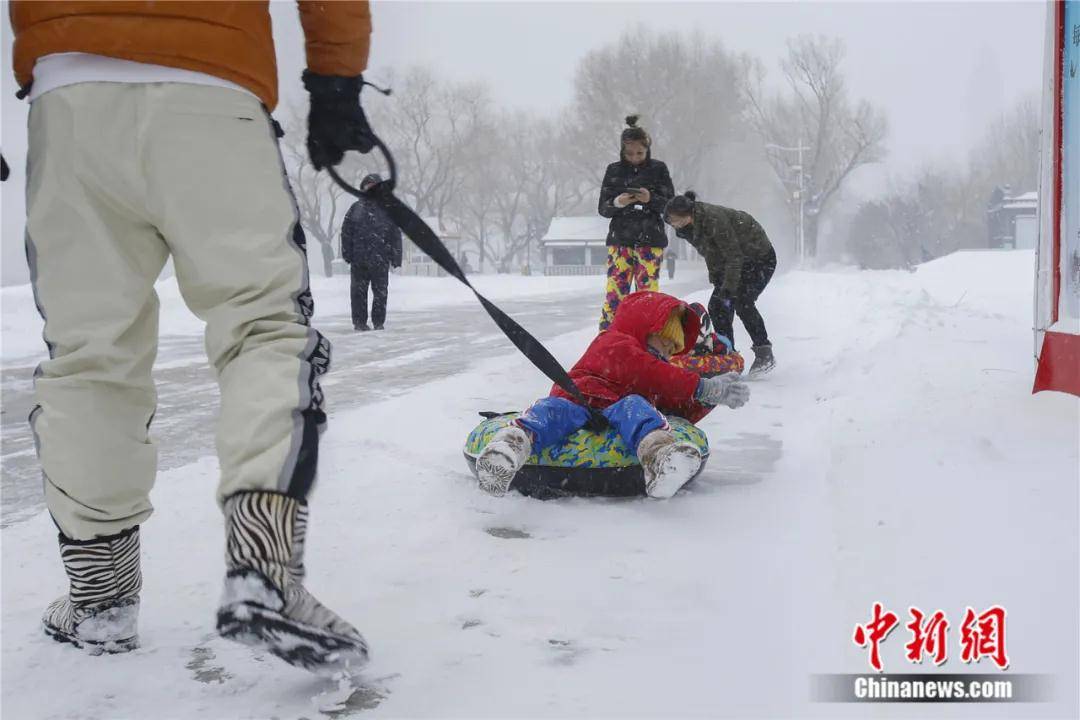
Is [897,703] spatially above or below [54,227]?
below

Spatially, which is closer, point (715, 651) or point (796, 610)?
point (715, 651)

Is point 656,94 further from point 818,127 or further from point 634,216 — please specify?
point 634,216

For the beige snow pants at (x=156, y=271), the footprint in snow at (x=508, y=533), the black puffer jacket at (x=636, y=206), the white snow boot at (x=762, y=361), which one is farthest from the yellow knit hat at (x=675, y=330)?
the black puffer jacket at (x=636, y=206)

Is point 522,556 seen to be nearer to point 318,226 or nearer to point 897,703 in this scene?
point 897,703

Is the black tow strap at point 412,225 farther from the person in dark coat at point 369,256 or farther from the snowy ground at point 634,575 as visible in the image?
the person in dark coat at point 369,256

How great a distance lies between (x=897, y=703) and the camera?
5.98 feet

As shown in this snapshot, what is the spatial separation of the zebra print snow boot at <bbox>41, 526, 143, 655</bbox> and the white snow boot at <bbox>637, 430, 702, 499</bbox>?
60.1 inches

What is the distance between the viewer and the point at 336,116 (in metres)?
2.13

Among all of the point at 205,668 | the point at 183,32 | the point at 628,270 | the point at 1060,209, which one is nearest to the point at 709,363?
the point at 1060,209

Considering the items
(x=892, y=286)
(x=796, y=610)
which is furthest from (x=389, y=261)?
(x=796, y=610)

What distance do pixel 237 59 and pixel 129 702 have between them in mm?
1259

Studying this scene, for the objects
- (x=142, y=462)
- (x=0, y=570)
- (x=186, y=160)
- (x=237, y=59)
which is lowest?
(x=0, y=570)

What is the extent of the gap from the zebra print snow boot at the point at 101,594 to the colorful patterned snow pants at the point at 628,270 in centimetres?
520

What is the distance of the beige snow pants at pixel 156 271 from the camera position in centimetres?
183
